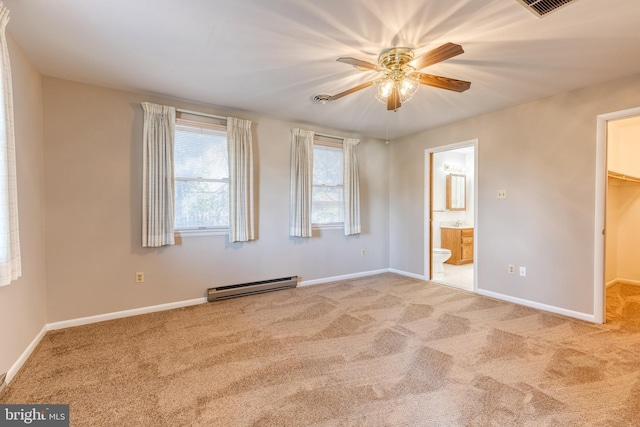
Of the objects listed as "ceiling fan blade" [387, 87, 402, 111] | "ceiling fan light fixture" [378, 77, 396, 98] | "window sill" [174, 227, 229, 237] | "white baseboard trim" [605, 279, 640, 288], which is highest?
"ceiling fan light fixture" [378, 77, 396, 98]

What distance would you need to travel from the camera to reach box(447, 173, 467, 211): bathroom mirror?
646 centimetres

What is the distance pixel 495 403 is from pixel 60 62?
419cm

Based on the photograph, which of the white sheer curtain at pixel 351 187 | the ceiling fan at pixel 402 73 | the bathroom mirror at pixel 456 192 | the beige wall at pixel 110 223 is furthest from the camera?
the bathroom mirror at pixel 456 192

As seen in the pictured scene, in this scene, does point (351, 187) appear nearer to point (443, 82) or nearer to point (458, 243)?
point (443, 82)

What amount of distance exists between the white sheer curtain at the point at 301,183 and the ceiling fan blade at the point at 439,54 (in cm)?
223

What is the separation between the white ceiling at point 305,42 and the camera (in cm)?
189

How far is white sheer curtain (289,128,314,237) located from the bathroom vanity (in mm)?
3441

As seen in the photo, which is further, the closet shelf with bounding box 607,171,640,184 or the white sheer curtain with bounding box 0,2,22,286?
the closet shelf with bounding box 607,171,640,184

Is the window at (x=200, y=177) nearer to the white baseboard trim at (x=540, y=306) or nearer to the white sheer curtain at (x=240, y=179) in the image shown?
the white sheer curtain at (x=240, y=179)

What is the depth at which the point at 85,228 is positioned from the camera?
9.98ft

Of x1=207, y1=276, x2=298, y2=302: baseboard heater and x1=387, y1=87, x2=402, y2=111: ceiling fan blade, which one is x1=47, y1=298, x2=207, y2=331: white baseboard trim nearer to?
x1=207, y1=276, x2=298, y2=302: baseboard heater

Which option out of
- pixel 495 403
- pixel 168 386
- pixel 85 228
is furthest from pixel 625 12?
pixel 85 228

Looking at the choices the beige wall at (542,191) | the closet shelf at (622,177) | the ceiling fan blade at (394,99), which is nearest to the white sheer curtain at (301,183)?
the ceiling fan blade at (394,99)

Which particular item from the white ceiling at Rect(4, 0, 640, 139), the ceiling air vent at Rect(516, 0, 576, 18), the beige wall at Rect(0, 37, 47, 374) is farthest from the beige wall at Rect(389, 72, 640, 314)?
the beige wall at Rect(0, 37, 47, 374)
